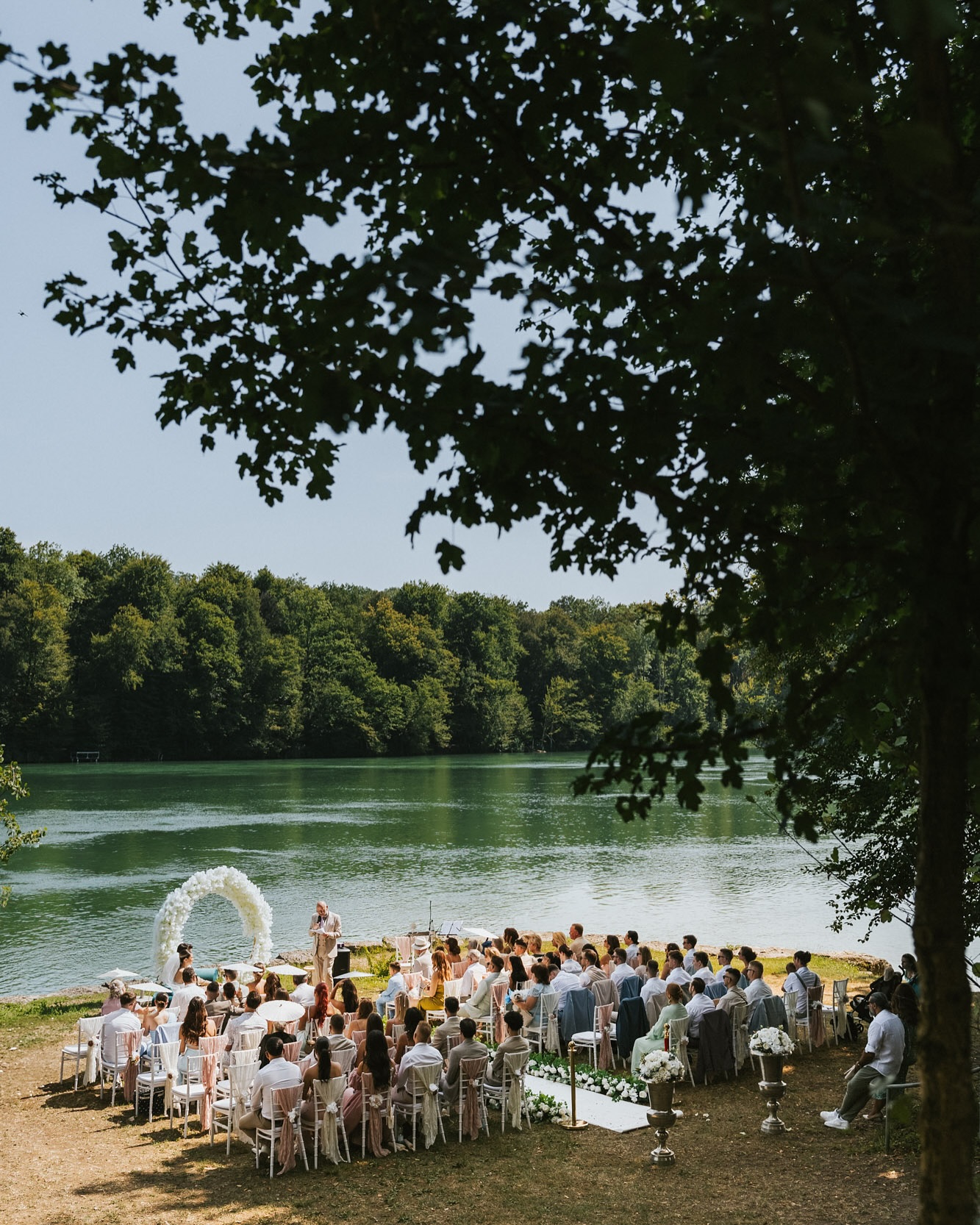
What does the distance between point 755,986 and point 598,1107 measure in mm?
2969

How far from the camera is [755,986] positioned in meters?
13.2

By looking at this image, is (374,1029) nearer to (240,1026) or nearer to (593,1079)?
(240,1026)

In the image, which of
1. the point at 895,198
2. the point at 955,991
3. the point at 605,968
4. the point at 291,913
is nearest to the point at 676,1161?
the point at 605,968

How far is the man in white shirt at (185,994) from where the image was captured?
12.5 meters

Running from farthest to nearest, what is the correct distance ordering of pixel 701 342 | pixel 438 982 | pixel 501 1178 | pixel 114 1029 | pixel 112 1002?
pixel 438 982, pixel 112 1002, pixel 114 1029, pixel 501 1178, pixel 701 342

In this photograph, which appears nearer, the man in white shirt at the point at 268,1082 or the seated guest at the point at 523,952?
the man in white shirt at the point at 268,1082

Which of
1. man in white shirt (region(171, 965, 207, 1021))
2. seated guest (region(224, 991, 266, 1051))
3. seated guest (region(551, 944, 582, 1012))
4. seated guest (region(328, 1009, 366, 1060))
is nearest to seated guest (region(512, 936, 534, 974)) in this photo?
Answer: seated guest (region(551, 944, 582, 1012))

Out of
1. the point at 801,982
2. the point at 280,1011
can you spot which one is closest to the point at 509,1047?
the point at 280,1011

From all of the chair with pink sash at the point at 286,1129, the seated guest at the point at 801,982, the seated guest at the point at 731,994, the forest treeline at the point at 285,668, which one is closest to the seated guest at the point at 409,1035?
the chair with pink sash at the point at 286,1129

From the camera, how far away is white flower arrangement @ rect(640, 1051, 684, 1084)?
30.7ft

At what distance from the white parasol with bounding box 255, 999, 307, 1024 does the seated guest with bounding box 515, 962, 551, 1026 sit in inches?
105

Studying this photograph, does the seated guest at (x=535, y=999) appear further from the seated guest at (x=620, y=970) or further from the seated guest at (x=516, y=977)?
the seated guest at (x=620, y=970)

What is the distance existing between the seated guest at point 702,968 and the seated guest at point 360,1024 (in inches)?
149

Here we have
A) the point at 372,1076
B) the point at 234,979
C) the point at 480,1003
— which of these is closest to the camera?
the point at 372,1076
